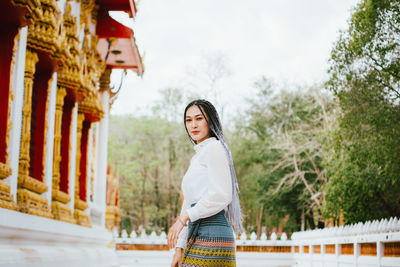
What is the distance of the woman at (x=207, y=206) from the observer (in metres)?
2.39

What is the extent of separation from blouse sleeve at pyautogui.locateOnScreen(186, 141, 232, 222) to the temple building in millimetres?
2008

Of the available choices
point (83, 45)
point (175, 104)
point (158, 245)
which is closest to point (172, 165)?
point (175, 104)

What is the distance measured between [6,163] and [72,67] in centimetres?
295

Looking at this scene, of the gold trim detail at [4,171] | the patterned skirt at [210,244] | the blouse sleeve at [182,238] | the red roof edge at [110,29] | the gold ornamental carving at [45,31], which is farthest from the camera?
the red roof edge at [110,29]

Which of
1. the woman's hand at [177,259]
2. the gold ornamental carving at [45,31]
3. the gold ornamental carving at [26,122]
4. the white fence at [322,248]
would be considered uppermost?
the gold ornamental carving at [45,31]

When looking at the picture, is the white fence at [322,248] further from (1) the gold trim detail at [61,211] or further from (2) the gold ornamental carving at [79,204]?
(2) the gold ornamental carving at [79,204]

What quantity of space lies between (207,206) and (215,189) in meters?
0.09

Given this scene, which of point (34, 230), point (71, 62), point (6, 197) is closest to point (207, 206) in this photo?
point (6, 197)

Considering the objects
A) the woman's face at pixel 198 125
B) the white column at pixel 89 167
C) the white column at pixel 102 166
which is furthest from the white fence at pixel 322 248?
the woman's face at pixel 198 125

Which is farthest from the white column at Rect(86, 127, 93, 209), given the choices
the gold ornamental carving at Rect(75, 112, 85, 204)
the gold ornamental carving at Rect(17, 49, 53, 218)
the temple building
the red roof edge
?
the gold ornamental carving at Rect(17, 49, 53, 218)

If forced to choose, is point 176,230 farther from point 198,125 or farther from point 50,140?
point 50,140

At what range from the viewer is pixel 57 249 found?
5.74 metres

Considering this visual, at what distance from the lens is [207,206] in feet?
7.84

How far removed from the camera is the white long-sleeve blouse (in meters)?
2.39
